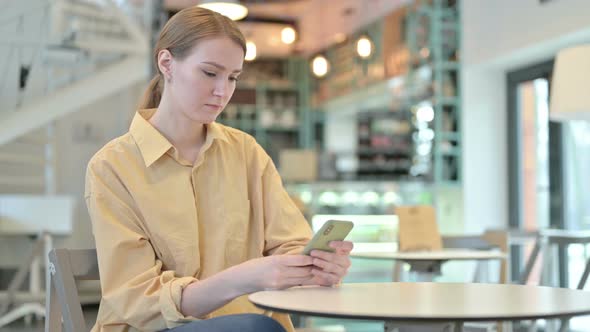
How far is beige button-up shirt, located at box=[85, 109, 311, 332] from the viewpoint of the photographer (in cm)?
150

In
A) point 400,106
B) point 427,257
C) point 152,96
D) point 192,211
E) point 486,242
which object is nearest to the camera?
point 192,211

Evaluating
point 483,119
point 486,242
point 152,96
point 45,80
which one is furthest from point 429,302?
point 483,119

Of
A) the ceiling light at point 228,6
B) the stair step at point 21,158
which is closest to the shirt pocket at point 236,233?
the stair step at point 21,158

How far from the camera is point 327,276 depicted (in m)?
1.46

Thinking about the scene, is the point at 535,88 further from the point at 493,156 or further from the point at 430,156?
the point at 430,156

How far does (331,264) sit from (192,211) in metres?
0.35

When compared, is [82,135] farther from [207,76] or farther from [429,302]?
[429,302]

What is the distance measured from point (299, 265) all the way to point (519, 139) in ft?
22.0

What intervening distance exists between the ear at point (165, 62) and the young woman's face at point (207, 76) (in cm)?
3

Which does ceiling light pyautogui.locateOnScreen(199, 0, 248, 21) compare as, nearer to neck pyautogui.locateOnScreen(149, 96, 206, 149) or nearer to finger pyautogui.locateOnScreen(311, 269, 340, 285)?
neck pyautogui.locateOnScreen(149, 96, 206, 149)

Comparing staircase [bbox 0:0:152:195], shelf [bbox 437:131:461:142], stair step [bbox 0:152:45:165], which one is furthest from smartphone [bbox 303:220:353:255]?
shelf [bbox 437:131:461:142]

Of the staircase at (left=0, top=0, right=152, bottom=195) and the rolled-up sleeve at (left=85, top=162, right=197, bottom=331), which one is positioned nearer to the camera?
the rolled-up sleeve at (left=85, top=162, right=197, bottom=331)

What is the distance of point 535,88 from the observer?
7.34 m

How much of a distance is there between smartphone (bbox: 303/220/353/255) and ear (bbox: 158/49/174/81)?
0.53 meters
